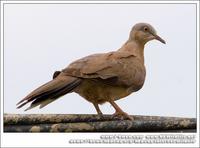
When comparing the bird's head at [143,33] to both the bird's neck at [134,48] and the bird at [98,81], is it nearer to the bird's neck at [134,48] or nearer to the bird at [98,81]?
the bird's neck at [134,48]

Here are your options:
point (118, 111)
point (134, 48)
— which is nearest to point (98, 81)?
point (118, 111)

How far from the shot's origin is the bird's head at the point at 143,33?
733 cm

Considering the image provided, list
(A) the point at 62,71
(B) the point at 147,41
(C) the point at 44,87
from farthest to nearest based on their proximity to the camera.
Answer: (B) the point at 147,41 < (A) the point at 62,71 < (C) the point at 44,87

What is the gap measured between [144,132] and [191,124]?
442mm

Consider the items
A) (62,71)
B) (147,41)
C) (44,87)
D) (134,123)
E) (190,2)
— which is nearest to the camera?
(134,123)

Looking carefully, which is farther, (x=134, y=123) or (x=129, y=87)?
(x=129, y=87)

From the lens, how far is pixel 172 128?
4.33 meters

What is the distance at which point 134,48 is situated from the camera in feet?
23.3

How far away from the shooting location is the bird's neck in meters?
7.02

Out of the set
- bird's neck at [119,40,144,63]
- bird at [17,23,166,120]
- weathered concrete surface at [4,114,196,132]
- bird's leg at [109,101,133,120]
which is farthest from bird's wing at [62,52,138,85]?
weathered concrete surface at [4,114,196,132]

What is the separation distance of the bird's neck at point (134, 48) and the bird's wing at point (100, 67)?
2.52ft

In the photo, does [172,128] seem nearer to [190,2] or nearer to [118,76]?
[118,76]

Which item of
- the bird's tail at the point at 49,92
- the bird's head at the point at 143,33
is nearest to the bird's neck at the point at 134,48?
the bird's head at the point at 143,33

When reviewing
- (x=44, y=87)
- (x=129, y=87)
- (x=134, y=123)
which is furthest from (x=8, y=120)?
(x=129, y=87)
